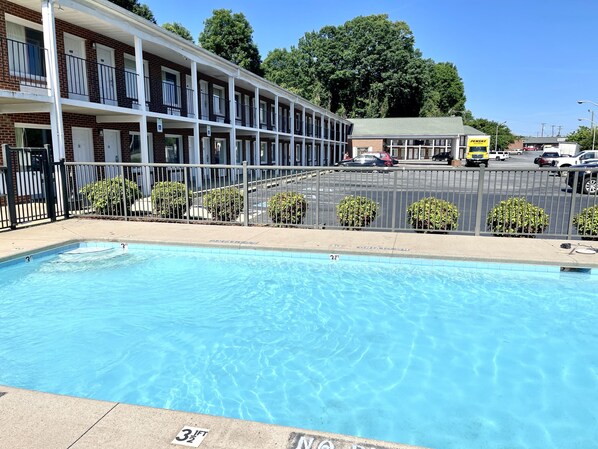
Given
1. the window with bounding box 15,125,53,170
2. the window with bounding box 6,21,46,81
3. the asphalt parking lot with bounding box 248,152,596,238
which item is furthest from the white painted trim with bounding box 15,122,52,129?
the asphalt parking lot with bounding box 248,152,596,238

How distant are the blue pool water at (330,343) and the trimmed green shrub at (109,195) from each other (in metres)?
3.55

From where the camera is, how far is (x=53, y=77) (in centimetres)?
1222

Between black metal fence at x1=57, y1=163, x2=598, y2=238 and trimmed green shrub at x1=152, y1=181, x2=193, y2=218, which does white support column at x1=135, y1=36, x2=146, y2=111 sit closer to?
black metal fence at x1=57, y1=163, x2=598, y2=238

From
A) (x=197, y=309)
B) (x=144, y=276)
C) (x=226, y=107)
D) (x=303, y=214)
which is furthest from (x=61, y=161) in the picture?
(x=226, y=107)

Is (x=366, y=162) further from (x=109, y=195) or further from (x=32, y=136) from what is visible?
(x=109, y=195)

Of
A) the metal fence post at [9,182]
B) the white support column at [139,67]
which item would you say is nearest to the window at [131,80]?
the white support column at [139,67]

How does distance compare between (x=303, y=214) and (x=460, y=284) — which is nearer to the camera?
(x=460, y=284)

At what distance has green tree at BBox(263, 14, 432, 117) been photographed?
6912 cm

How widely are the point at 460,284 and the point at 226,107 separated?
22190mm

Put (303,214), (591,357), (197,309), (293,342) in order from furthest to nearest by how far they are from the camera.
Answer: (303,214) < (197,309) < (293,342) < (591,357)

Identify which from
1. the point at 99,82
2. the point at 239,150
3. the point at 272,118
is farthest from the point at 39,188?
the point at 272,118

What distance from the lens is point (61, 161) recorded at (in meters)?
11.4

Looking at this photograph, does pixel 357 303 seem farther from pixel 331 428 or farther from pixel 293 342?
pixel 331 428

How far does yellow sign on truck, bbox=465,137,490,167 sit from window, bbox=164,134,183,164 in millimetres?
37002
